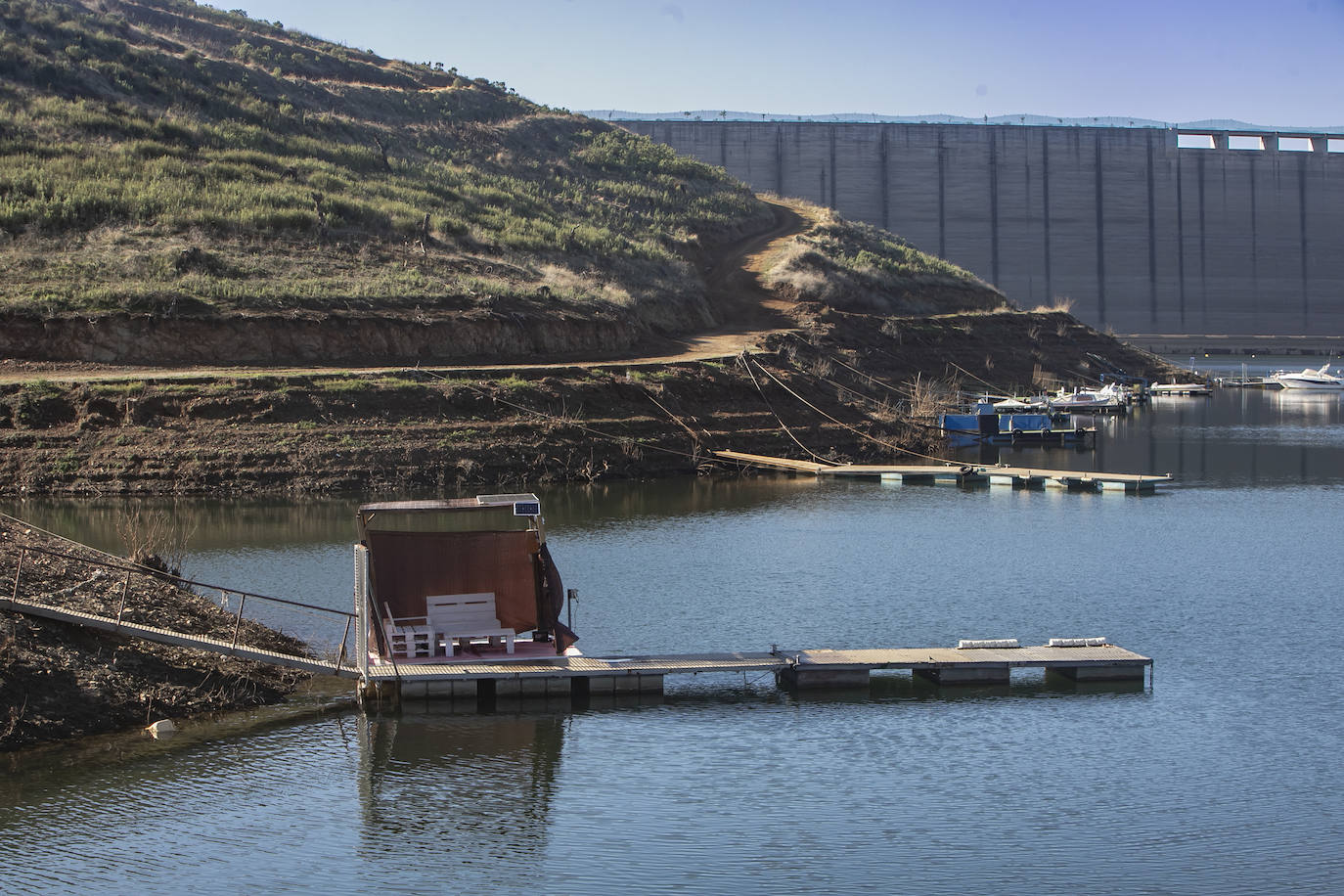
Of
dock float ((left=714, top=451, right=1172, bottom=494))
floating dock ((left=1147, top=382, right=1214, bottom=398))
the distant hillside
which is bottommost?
dock float ((left=714, top=451, right=1172, bottom=494))

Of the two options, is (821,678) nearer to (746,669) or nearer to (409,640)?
(746,669)

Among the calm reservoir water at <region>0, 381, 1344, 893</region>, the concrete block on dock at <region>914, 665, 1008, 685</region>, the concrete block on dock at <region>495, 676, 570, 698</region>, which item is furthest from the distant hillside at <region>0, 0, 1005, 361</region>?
the concrete block on dock at <region>914, 665, 1008, 685</region>

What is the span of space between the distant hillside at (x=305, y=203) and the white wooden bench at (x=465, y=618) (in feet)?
87.2

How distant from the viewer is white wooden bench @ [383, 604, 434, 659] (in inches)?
795

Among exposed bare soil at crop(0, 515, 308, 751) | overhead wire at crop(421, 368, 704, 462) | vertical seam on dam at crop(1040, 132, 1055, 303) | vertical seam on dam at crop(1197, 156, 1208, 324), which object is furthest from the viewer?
vertical seam on dam at crop(1197, 156, 1208, 324)

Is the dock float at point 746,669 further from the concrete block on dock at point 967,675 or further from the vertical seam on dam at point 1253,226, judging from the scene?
the vertical seam on dam at point 1253,226

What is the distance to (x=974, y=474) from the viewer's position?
45.0 metres

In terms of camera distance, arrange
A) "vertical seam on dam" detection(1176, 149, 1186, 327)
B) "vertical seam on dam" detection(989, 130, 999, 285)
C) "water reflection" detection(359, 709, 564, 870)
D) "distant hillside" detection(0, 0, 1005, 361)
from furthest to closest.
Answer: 1. "vertical seam on dam" detection(1176, 149, 1186, 327)
2. "vertical seam on dam" detection(989, 130, 999, 285)
3. "distant hillside" detection(0, 0, 1005, 361)
4. "water reflection" detection(359, 709, 564, 870)

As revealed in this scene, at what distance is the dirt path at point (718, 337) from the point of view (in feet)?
138

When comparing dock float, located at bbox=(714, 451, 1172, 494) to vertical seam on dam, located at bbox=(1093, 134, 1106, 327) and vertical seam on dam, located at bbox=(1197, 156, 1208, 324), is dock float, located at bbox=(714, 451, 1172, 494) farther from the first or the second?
vertical seam on dam, located at bbox=(1197, 156, 1208, 324)

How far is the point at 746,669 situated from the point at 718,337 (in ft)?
133

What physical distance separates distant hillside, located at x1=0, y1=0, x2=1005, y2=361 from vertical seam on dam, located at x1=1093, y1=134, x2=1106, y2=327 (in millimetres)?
35022

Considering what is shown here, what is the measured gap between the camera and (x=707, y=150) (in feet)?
364

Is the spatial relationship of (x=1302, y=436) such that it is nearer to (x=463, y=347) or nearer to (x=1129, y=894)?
(x=463, y=347)
